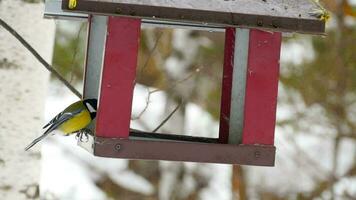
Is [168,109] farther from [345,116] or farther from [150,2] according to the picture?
[150,2]

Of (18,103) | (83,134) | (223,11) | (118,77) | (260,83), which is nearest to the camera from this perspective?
(223,11)

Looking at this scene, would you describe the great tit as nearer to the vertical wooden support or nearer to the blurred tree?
the vertical wooden support

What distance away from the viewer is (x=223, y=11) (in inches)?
99.8

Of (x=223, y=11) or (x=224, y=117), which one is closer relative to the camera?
(x=223, y=11)

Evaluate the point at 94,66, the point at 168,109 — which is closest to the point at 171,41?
the point at 168,109

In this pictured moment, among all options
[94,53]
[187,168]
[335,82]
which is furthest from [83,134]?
[187,168]

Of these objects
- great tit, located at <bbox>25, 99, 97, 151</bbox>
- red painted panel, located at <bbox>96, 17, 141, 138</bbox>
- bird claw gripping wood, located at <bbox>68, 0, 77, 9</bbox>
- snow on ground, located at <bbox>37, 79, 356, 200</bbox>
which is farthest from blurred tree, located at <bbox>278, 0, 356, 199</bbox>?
bird claw gripping wood, located at <bbox>68, 0, 77, 9</bbox>

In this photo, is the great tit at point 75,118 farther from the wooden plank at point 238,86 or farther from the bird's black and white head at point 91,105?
the wooden plank at point 238,86

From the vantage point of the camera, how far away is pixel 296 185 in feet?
25.6

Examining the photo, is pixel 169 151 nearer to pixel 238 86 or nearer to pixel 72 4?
pixel 238 86

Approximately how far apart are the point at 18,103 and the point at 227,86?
104cm

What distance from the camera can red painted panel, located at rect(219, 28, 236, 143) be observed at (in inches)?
117

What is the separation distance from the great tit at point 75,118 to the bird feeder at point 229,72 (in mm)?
203

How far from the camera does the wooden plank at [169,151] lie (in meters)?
2.60
